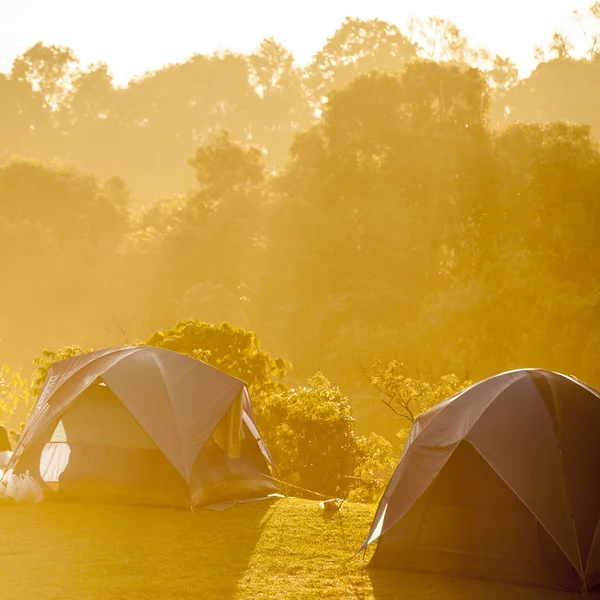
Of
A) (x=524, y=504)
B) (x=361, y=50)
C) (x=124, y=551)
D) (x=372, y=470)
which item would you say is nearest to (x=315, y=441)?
(x=372, y=470)

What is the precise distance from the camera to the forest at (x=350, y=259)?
69.6 ft

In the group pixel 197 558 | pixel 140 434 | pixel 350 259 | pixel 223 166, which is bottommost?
pixel 197 558

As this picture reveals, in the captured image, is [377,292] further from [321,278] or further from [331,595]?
[331,595]

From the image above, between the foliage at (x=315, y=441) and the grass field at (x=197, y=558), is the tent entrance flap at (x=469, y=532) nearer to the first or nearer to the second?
the grass field at (x=197, y=558)

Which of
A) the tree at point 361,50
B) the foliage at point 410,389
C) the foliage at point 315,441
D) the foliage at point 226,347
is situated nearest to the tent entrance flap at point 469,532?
the foliage at point 410,389

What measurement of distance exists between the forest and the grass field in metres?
5.73

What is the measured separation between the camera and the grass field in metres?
8.52

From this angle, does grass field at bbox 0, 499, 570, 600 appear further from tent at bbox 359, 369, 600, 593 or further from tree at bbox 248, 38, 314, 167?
tree at bbox 248, 38, 314, 167

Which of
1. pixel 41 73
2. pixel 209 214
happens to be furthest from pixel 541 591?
pixel 41 73

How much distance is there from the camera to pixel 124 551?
32.7 feet

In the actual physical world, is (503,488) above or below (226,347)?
below

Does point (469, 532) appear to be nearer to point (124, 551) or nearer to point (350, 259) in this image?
point (124, 551)

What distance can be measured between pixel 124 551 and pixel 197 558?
78cm

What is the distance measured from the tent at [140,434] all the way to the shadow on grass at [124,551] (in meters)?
0.40
